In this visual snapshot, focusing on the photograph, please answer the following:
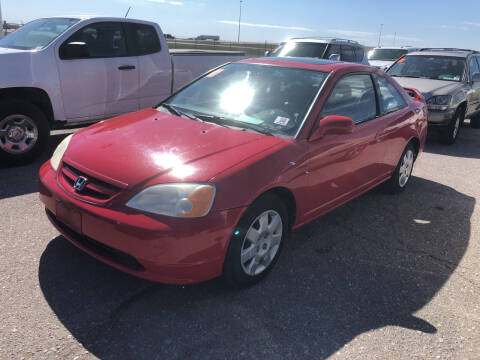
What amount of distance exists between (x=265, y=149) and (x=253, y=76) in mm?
1177

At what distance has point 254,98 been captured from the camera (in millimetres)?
3740

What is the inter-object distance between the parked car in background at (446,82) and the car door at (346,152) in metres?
4.47

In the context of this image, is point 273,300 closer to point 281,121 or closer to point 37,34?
point 281,121

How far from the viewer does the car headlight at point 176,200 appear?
8.53 feet

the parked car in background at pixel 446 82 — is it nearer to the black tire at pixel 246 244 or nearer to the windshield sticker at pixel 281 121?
the windshield sticker at pixel 281 121

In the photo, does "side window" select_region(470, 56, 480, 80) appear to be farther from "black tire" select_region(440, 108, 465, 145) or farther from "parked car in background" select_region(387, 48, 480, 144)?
"black tire" select_region(440, 108, 465, 145)

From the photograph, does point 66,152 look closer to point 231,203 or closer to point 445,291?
point 231,203

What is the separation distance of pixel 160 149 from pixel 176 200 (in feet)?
1.84

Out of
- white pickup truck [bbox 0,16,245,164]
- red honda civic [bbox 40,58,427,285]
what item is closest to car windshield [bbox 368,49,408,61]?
white pickup truck [bbox 0,16,245,164]

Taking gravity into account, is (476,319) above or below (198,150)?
below

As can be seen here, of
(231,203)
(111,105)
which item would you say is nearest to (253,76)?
(231,203)

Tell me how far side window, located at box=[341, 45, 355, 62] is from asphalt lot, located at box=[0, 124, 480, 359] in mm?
8176

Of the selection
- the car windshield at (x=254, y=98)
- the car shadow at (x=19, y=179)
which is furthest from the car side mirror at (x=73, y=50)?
the car windshield at (x=254, y=98)

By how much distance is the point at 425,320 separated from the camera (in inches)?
116
